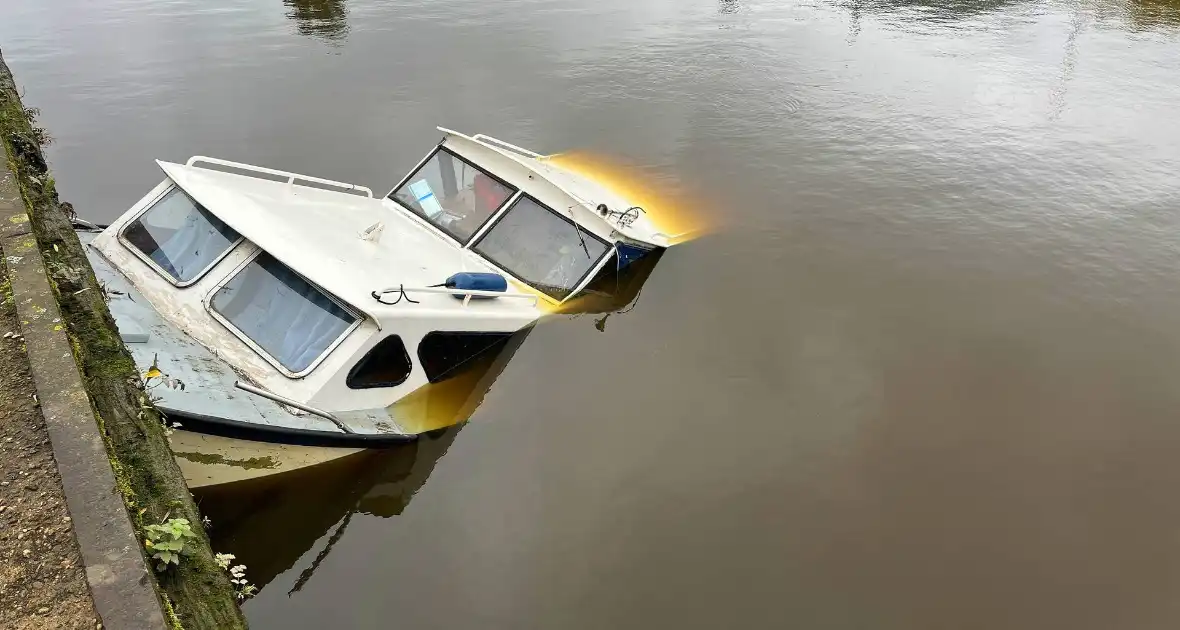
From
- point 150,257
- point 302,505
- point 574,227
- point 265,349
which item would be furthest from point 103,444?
point 574,227

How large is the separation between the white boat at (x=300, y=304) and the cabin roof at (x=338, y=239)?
2 cm

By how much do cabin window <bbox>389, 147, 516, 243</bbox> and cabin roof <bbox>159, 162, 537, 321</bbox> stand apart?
328mm

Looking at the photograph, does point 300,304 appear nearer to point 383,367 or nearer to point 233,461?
point 383,367

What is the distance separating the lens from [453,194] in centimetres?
1042

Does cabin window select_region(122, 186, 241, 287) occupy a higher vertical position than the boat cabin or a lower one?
higher

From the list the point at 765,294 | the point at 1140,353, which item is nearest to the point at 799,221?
the point at 765,294

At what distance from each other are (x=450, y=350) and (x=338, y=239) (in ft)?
6.15

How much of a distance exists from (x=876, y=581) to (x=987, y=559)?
45.0 inches

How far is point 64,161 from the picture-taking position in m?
13.6

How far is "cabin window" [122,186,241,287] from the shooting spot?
7.74 meters

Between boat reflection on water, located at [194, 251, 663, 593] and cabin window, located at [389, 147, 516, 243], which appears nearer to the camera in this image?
boat reflection on water, located at [194, 251, 663, 593]

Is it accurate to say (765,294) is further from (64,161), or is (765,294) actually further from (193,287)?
(64,161)

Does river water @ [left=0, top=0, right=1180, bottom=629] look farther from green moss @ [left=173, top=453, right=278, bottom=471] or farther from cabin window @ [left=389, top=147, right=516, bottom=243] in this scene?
cabin window @ [left=389, top=147, right=516, bottom=243]

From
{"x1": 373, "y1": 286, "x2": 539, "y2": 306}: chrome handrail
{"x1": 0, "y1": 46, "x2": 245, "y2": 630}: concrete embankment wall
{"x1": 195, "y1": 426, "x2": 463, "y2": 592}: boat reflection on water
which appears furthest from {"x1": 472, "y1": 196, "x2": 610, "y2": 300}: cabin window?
{"x1": 0, "y1": 46, "x2": 245, "y2": 630}: concrete embankment wall
